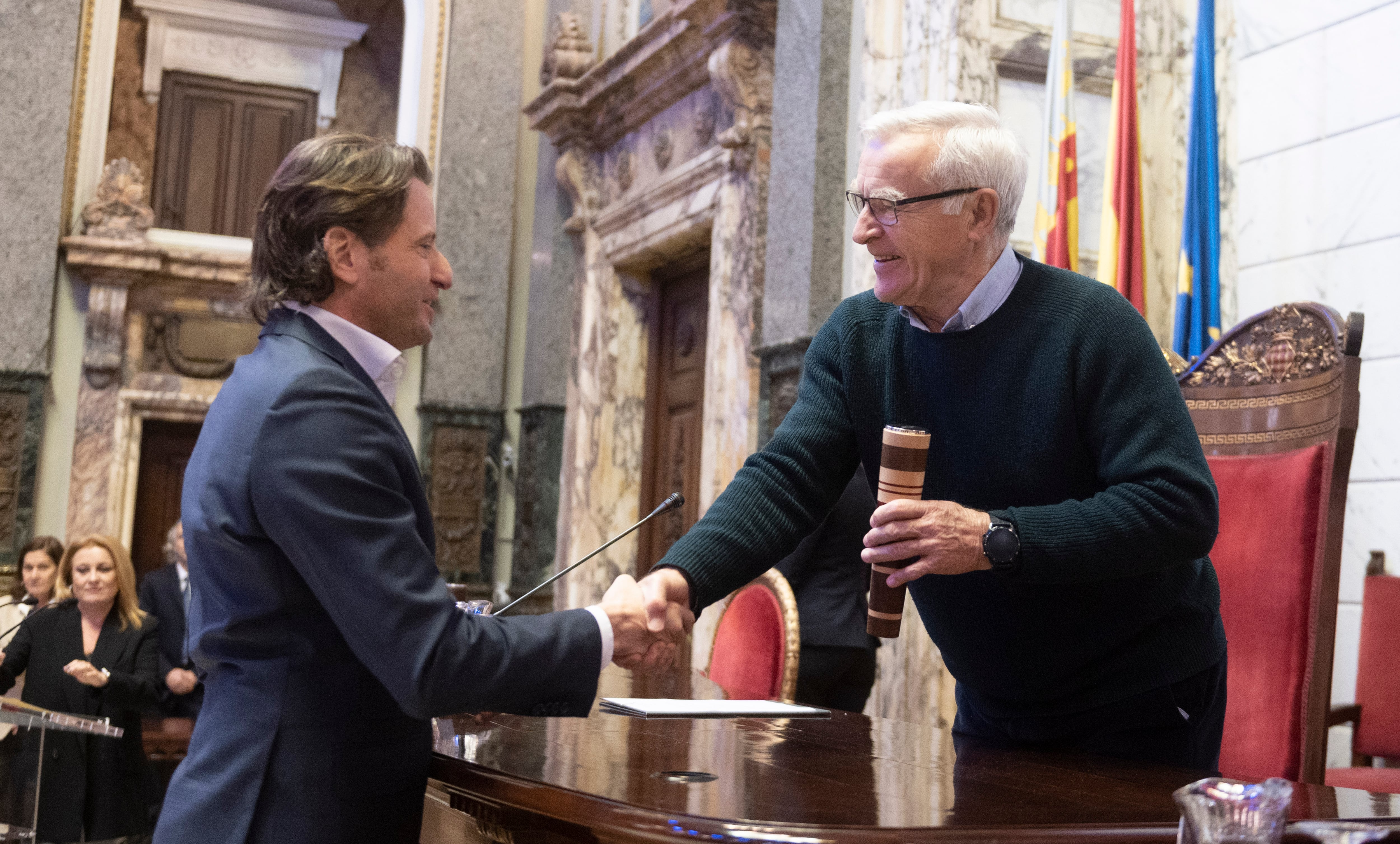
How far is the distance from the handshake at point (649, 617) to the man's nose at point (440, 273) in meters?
0.46

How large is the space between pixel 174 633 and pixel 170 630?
0.04 m

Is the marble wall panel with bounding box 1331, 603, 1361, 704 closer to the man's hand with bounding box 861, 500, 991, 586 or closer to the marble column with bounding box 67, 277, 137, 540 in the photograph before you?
the man's hand with bounding box 861, 500, 991, 586

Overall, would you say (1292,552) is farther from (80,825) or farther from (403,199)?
(80,825)

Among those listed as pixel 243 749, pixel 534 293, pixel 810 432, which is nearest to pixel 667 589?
pixel 810 432

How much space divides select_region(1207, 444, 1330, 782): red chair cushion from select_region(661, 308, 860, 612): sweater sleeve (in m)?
0.78

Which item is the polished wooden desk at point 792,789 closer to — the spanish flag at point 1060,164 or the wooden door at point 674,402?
the spanish flag at point 1060,164

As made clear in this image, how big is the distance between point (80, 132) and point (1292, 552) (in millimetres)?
8378

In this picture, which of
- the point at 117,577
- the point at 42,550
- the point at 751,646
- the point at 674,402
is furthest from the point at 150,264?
the point at 751,646

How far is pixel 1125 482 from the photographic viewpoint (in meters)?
1.66

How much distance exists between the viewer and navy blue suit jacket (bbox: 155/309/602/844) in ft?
4.42

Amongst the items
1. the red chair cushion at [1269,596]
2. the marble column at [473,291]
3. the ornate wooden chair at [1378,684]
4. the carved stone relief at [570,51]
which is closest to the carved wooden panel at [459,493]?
the marble column at [473,291]

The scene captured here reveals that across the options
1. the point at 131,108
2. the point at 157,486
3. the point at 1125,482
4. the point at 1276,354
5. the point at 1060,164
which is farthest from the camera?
the point at 131,108

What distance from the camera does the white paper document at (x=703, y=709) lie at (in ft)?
6.72

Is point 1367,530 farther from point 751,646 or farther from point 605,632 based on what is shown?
point 605,632
